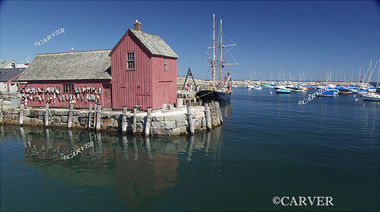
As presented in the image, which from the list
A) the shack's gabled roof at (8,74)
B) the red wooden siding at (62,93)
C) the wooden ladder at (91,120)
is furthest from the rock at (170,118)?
the shack's gabled roof at (8,74)

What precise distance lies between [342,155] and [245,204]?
34.5ft

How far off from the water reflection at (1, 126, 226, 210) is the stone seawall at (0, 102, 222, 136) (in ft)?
2.51

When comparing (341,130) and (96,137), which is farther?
(341,130)

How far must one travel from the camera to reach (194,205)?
396 inches

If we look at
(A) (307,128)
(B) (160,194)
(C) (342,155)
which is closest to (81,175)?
(B) (160,194)

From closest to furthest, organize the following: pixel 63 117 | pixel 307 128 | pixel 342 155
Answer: pixel 342 155 → pixel 63 117 → pixel 307 128

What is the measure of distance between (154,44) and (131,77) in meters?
4.23

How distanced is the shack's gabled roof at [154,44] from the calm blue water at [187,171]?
8.71 meters

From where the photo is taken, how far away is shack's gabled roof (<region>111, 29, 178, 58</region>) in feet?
73.1

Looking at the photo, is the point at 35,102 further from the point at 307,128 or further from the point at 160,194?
the point at 307,128

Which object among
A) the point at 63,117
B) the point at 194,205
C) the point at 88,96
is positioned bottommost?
the point at 194,205

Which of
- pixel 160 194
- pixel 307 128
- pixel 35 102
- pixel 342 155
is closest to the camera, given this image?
pixel 160 194

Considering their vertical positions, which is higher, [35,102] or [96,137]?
[35,102]

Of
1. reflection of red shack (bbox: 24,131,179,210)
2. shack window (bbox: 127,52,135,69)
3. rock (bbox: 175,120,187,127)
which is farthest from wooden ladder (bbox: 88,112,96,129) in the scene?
rock (bbox: 175,120,187,127)
